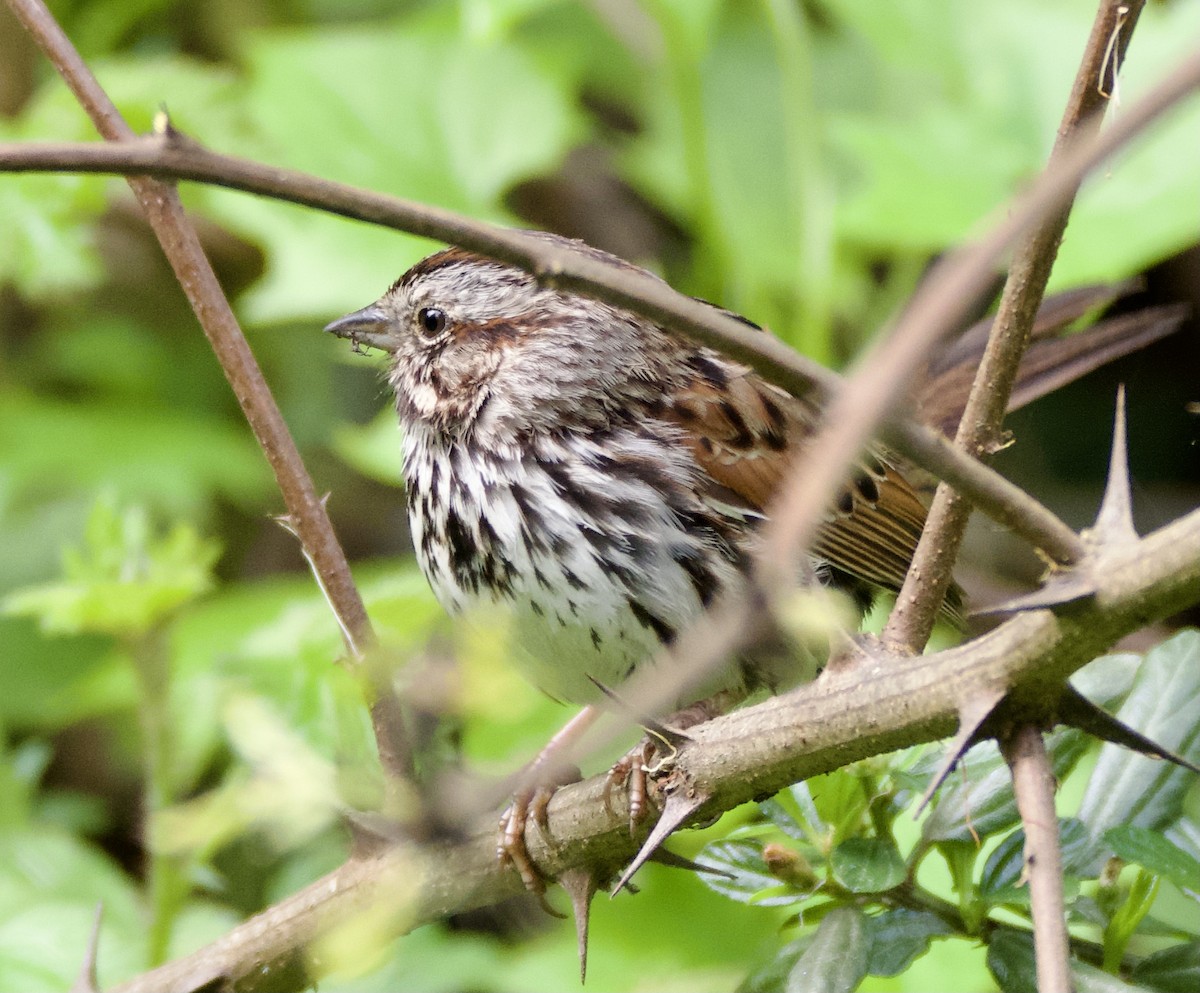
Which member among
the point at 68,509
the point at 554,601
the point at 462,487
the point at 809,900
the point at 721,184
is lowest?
the point at 809,900

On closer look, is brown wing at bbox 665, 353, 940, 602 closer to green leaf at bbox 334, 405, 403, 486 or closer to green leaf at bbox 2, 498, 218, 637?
green leaf at bbox 2, 498, 218, 637

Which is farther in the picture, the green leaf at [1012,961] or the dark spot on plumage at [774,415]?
the dark spot on plumage at [774,415]

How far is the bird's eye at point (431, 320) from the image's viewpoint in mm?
2375

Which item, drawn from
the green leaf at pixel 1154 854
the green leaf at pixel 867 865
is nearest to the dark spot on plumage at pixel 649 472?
the green leaf at pixel 867 865

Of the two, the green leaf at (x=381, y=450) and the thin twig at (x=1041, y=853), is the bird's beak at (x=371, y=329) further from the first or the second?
the thin twig at (x=1041, y=853)

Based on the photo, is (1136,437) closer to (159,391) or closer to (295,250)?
(295,250)

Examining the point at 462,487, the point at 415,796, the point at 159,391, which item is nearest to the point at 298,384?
the point at 159,391

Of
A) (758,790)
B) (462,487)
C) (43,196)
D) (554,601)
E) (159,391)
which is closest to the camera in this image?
(758,790)

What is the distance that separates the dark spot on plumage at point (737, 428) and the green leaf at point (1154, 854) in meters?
0.95

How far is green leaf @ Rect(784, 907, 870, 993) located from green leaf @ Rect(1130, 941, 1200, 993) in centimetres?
25

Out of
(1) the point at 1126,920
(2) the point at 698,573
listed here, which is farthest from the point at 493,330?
(1) the point at 1126,920

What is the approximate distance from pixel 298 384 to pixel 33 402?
2.49ft

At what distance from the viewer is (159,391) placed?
4188 millimetres

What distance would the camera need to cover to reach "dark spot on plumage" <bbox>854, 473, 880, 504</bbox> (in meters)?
2.32
